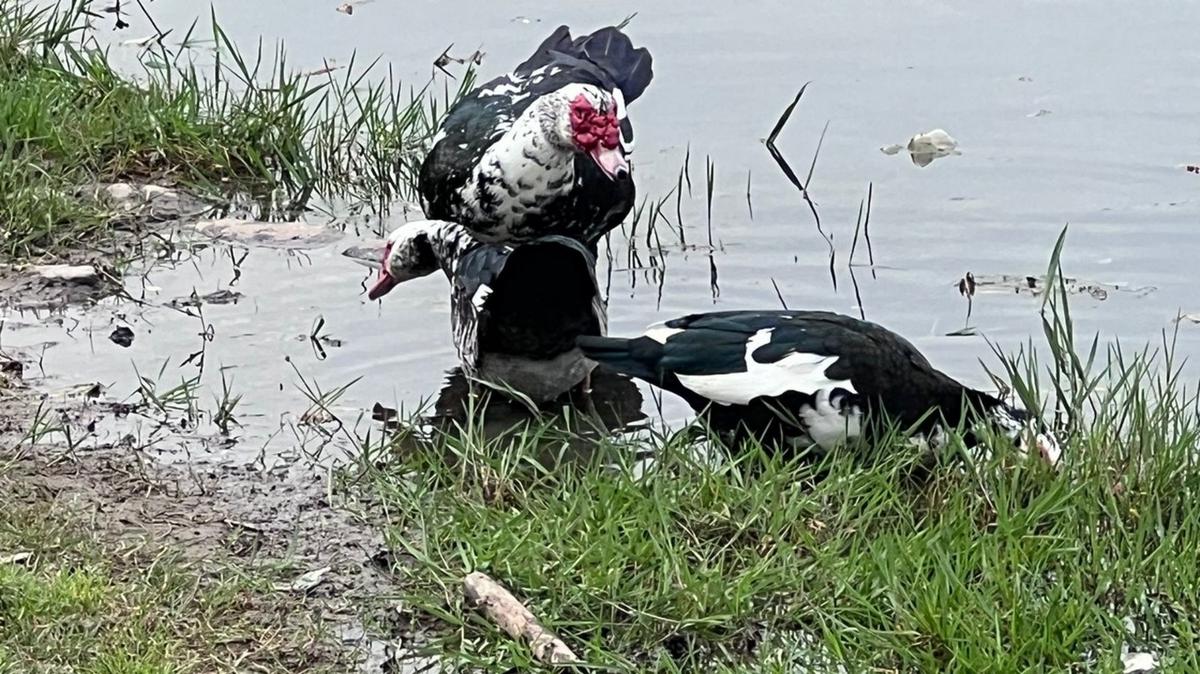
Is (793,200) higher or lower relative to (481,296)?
higher

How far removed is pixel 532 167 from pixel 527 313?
1.39ft

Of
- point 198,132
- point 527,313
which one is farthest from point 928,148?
point 198,132

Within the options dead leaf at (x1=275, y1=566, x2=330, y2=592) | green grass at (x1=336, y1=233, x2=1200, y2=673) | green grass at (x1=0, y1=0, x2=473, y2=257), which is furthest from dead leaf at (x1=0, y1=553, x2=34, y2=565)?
green grass at (x1=0, y1=0, x2=473, y2=257)

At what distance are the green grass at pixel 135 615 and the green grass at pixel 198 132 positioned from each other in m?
2.38

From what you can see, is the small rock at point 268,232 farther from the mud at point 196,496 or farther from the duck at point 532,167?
the mud at point 196,496

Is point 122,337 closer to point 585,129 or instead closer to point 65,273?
point 65,273

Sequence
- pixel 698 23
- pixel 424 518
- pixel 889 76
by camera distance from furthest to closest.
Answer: pixel 698 23, pixel 889 76, pixel 424 518

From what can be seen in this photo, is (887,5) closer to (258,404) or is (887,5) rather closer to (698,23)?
(698,23)

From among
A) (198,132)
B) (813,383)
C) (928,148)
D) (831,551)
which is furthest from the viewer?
(928,148)

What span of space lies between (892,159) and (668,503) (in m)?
3.11

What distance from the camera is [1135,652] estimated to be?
12.0 ft

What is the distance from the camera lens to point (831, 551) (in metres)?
3.94

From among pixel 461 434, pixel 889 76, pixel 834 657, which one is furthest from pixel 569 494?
pixel 889 76

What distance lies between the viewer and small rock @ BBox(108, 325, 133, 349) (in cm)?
552
